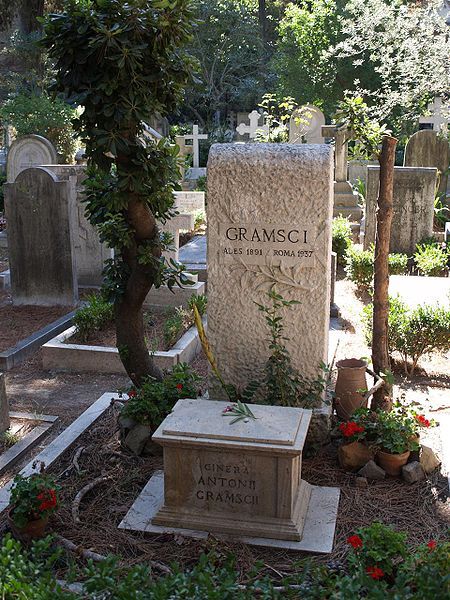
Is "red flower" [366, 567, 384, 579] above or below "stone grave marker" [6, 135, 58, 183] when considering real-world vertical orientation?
below

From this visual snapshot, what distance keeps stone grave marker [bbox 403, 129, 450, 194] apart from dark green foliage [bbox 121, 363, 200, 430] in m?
9.35

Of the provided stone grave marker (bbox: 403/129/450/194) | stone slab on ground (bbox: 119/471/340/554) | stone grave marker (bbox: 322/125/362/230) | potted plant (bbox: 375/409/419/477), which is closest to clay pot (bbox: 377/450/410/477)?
potted plant (bbox: 375/409/419/477)

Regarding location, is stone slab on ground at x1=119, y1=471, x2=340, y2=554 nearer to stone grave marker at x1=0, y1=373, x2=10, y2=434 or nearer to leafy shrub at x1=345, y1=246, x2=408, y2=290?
stone grave marker at x1=0, y1=373, x2=10, y2=434

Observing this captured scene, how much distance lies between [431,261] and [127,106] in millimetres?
6302

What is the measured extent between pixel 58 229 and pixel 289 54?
1746 cm

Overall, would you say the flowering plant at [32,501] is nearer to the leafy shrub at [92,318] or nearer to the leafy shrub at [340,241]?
the leafy shrub at [92,318]

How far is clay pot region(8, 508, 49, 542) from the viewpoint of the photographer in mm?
3795

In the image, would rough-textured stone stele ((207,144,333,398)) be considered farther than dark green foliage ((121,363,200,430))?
No

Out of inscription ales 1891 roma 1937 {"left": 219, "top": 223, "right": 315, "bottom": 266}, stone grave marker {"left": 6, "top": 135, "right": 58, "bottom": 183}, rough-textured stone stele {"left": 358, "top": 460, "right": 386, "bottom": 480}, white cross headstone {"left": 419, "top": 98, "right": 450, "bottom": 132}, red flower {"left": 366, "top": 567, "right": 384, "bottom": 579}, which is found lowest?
rough-textured stone stele {"left": 358, "top": 460, "right": 386, "bottom": 480}

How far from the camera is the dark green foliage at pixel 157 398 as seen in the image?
15.9 ft

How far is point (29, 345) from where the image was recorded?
761 centimetres

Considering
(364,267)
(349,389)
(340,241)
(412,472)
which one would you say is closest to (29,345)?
(349,389)

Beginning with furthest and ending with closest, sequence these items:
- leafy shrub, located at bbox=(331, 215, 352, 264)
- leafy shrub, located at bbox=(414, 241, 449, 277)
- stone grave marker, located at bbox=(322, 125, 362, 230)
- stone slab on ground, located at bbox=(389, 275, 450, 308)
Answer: stone grave marker, located at bbox=(322, 125, 362, 230) → leafy shrub, located at bbox=(331, 215, 352, 264) → leafy shrub, located at bbox=(414, 241, 449, 277) → stone slab on ground, located at bbox=(389, 275, 450, 308)

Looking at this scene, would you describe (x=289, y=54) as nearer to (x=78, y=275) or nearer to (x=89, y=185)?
(x=78, y=275)
